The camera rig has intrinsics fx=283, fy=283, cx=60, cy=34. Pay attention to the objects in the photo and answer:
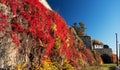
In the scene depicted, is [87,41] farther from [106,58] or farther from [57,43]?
[57,43]

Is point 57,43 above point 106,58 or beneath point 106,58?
above

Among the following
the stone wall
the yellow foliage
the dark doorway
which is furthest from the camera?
the dark doorway

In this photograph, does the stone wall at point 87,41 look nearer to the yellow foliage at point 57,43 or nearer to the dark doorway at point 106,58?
the dark doorway at point 106,58

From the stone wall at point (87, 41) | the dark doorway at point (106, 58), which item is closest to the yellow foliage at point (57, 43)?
the stone wall at point (87, 41)

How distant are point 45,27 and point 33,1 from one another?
6.73ft

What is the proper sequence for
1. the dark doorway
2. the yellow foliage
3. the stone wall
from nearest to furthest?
the yellow foliage → the stone wall → the dark doorway

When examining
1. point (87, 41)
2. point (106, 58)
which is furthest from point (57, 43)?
point (106, 58)

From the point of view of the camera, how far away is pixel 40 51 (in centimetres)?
1808

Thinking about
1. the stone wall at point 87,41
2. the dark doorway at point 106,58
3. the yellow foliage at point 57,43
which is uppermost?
the stone wall at point 87,41

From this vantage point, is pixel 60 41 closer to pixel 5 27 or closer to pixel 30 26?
pixel 30 26

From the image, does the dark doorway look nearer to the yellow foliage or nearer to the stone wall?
the stone wall

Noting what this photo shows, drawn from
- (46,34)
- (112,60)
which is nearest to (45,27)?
(46,34)

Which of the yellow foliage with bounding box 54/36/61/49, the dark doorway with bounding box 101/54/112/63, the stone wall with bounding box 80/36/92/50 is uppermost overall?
the stone wall with bounding box 80/36/92/50

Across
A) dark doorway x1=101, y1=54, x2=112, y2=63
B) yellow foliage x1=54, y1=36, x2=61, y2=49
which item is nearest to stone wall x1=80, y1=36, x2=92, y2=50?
dark doorway x1=101, y1=54, x2=112, y2=63
